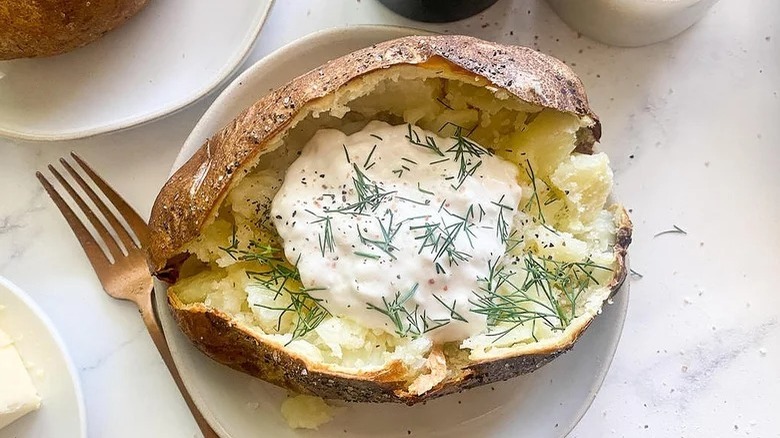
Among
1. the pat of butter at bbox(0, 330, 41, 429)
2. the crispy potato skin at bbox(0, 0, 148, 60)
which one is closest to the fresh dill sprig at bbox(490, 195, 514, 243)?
the crispy potato skin at bbox(0, 0, 148, 60)

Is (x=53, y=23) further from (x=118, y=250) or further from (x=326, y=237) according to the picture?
(x=326, y=237)

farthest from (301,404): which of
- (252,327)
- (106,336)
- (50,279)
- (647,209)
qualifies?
(647,209)

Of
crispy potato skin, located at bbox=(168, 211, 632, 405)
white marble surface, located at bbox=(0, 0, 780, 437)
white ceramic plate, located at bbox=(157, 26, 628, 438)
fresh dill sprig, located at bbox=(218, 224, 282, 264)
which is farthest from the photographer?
white marble surface, located at bbox=(0, 0, 780, 437)

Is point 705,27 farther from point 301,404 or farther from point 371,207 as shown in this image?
point 301,404

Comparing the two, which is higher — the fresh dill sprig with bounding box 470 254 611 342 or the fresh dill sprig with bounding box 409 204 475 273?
the fresh dill sprig with bounding box 409 204 475 273

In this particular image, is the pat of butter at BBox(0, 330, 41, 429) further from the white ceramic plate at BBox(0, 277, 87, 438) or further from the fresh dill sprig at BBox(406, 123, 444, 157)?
the fresh dill sprig at BBox(406, 123, 444, 157)

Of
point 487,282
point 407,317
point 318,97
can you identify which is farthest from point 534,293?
point 318,97

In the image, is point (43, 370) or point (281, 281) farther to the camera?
point (43, 370)

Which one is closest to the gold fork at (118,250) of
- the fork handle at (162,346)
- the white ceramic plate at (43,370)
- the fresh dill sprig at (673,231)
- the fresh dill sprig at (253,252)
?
the fork handle at (162,346)
